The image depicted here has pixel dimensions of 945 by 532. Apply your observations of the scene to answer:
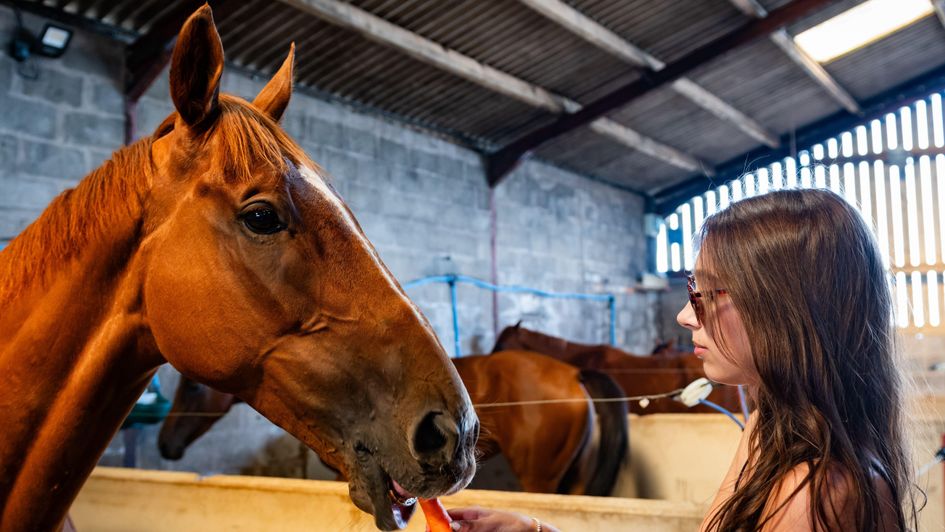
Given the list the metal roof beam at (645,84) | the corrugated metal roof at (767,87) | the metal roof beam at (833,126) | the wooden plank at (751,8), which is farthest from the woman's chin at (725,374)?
the metal roof beam at (833,126)

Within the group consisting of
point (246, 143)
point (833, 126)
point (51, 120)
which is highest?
point (833, 126)

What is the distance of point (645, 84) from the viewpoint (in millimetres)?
6449

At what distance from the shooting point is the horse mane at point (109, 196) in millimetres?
923

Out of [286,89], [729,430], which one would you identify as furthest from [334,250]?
[729,430]

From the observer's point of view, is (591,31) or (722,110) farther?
(722,110)

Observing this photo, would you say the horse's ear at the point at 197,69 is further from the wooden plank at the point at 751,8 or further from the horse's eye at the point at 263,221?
the wooden plank at the point at 751,8

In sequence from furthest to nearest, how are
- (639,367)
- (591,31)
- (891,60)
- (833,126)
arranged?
1. (833,126)
2. (891,60)
3. (591,31)
4. (639,367)

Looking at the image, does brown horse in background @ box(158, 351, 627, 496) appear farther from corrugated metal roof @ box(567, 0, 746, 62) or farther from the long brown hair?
corrugated metal roof @ box(567, 0, 746, 62)

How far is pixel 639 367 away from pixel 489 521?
3992 mm

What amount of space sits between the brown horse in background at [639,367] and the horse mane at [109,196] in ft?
10.9

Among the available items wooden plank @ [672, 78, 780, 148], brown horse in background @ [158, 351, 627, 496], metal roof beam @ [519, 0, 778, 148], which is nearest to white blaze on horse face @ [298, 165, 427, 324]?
brown horse in background @ [158, 351, 627, 496]

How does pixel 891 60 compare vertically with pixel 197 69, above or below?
above

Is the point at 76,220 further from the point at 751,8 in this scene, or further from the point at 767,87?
the point at 767,87

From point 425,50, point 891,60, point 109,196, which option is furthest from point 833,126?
point 109,196
